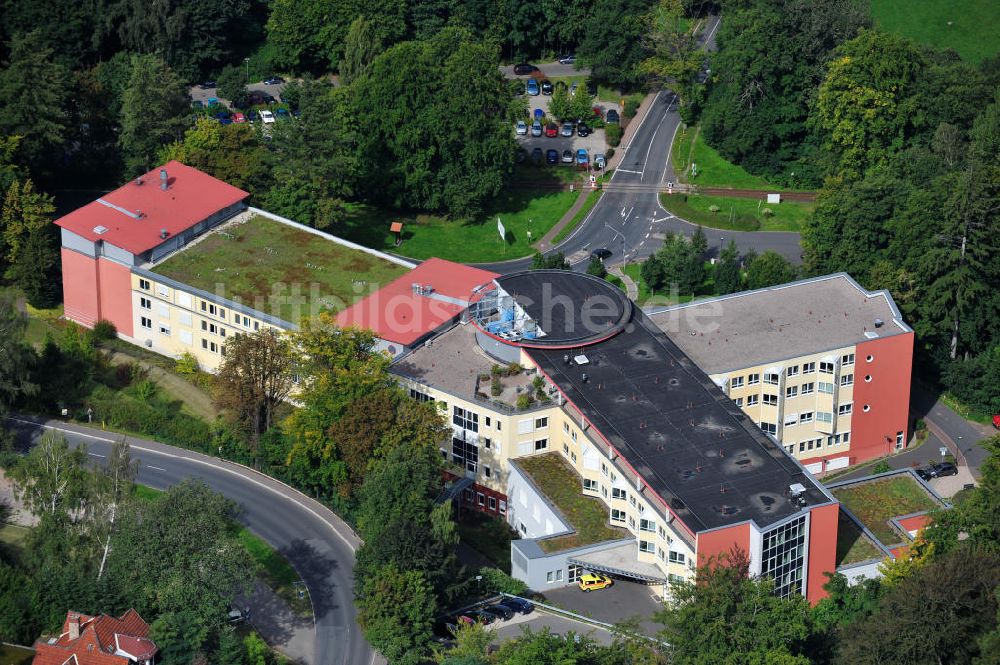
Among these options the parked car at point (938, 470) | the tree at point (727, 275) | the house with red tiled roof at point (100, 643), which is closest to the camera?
the house with red tiled roof at point (100, 643)

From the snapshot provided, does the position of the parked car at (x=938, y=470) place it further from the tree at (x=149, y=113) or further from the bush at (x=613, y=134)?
the tree at (x=149, y=113)

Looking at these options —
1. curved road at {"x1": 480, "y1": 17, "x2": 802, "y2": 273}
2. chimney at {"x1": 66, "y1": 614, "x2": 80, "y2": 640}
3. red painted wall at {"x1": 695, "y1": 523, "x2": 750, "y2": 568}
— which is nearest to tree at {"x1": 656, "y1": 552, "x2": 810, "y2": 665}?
red painted wall at {"x1": 695, "y1": 523, "x2": 750, "y2": 568}

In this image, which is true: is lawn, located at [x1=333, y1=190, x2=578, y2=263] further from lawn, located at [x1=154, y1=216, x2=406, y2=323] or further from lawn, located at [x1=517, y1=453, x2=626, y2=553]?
lawn, located at [x1=517, y1=453, x2=626, y2=553]

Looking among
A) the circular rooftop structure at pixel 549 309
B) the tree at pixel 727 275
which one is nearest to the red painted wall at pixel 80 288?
the circular rooftop structure at pixel 549 309

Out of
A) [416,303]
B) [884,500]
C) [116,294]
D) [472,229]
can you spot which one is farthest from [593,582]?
[472,229]

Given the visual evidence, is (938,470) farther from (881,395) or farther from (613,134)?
(613,134)

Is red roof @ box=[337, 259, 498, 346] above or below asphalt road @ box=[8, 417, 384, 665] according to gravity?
above
